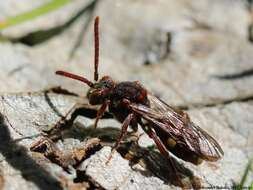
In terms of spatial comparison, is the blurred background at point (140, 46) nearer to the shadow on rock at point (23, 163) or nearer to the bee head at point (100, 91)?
the bee head at point (100, 91)

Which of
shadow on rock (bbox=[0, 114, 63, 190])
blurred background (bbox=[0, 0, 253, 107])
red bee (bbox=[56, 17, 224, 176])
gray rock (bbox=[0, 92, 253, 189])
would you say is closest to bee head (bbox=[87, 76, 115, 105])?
red bee (bbox=[56, 17, 224, 176])

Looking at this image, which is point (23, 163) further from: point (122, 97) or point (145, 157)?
point (122, 97)

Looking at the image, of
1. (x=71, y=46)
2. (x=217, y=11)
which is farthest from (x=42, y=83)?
(x=217, y=11)

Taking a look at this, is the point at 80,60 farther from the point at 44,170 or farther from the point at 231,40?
the point at 44,170

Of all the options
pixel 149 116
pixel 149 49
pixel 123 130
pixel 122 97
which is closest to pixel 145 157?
pixel 123 130

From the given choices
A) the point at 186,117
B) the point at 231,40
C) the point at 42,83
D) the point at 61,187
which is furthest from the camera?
the point at 231,40

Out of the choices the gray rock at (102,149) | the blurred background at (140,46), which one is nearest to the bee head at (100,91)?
the gray rock at (102,149)
